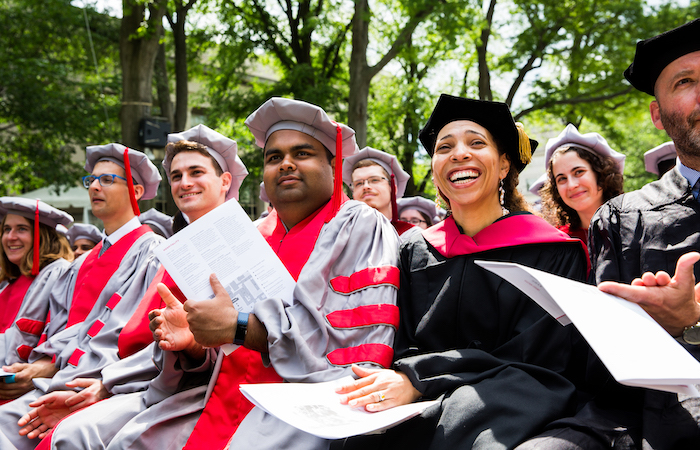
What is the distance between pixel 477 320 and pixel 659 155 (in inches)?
→ 145


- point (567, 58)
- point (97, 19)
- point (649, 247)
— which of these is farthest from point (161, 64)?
point (649, 247)

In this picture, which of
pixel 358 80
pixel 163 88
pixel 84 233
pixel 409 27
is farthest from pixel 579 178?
pixel 163 88

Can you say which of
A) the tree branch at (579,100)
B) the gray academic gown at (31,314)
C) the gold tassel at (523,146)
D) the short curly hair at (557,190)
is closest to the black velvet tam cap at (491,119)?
the gold tassel at (523,146)

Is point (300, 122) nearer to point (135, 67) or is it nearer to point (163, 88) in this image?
point (135, 67)

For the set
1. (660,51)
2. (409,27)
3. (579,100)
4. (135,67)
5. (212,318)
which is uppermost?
(409,27)

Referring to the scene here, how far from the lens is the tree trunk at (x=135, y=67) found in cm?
880

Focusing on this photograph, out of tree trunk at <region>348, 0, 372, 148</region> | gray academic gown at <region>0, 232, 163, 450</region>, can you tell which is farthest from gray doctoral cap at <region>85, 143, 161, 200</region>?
tree trunk at <region>348, 0, 372, 148</region>

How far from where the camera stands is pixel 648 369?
123 cm

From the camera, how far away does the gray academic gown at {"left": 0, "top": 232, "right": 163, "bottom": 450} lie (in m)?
3.13

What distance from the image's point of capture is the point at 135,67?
29.2 ft

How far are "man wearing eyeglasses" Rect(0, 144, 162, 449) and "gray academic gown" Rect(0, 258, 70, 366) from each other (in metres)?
0.18

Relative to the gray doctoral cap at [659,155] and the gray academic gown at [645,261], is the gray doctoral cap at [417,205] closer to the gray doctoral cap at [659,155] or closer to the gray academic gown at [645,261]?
the gray doctoral cap at [659,155]

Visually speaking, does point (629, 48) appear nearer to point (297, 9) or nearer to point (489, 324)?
point (297, 9)

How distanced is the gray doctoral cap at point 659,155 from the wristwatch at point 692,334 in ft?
12.0
